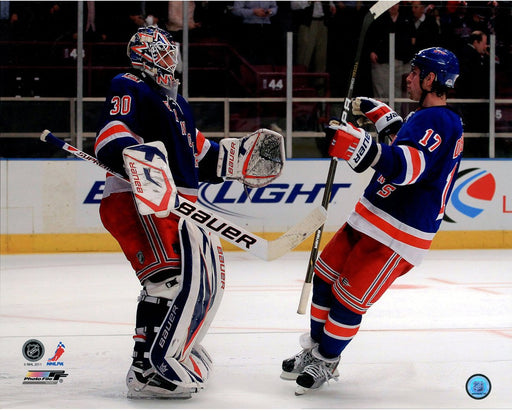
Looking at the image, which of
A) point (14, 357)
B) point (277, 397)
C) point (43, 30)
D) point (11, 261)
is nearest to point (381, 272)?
point (277, 397)

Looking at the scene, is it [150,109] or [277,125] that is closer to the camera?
[150,109]

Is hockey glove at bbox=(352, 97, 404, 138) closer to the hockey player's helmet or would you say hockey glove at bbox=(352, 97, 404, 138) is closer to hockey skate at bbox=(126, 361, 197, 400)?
the hockey player's helmet

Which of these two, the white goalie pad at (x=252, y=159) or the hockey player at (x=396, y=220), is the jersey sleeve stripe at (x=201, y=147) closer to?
the white goalie pad at (x=252, y=159)

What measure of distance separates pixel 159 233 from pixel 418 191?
0.83 metres

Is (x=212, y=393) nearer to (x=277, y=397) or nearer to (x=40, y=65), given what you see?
(x=277, y=397)

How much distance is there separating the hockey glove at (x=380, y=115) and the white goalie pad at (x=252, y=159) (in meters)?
0.34

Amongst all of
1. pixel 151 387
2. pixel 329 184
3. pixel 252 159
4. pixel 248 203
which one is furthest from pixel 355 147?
pixel 248 203

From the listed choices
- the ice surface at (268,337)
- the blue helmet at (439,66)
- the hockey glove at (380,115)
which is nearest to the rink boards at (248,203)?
the ice surface at (268,337)

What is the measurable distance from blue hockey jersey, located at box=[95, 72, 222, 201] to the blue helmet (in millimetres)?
783

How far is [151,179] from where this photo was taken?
2.63 m

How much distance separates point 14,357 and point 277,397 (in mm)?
1109

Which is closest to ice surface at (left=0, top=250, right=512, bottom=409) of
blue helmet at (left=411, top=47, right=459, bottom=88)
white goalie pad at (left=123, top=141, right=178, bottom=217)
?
white goalie pad at (left=123, top=141, right=178, bottom=217)

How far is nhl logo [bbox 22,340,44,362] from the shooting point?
323 centimetres

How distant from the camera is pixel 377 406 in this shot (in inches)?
108
